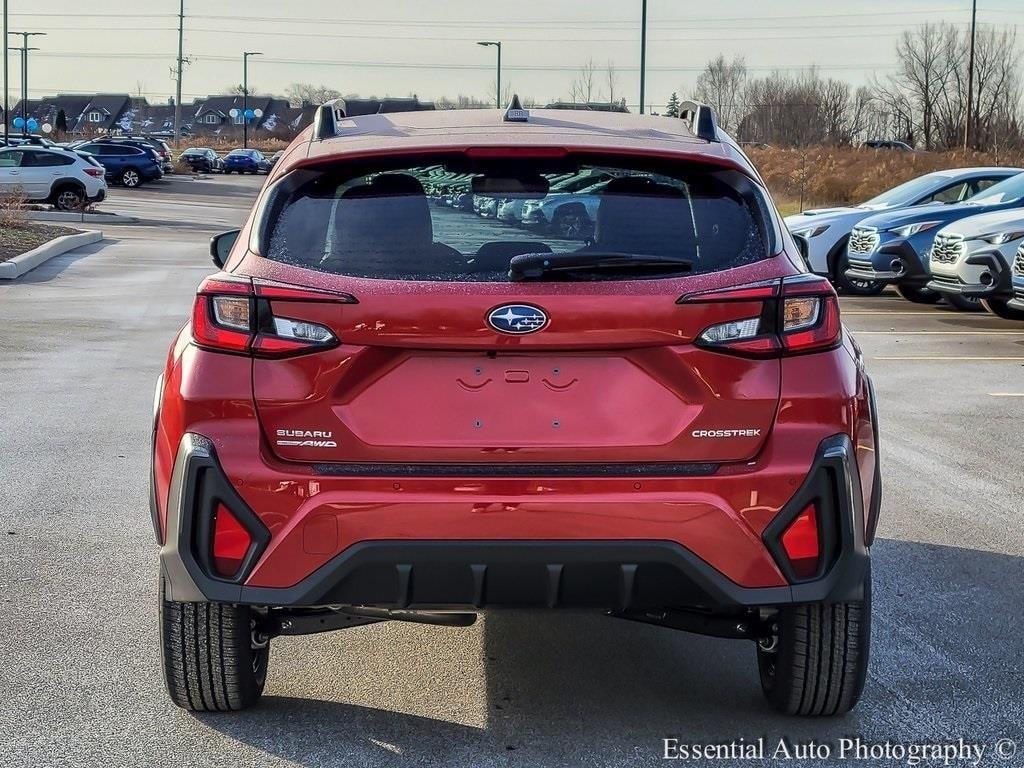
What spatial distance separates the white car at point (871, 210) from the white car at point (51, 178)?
22.6 m

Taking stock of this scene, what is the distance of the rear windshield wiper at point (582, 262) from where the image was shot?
12.1 ft

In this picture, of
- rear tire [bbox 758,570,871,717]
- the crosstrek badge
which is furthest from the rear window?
rear tire [bbox 758,570,871,717]

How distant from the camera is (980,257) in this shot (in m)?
15.8

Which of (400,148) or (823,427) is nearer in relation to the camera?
(823,427)

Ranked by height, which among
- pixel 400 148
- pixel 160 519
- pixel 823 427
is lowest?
pixel 160 519

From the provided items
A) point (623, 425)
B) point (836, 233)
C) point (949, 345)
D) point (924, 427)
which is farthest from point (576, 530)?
point (836, 233)

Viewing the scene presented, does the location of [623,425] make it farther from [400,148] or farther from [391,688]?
[391,688]

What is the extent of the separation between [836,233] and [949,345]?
5.65 m

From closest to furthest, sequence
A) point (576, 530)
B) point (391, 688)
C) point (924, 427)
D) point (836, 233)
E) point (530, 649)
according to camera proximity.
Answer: point (576, 530) < point (391, 688) < point (530, 649) < point (924, 427) < point (836, 233)

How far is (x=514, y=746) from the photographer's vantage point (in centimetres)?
398

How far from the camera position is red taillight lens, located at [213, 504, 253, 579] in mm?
3670

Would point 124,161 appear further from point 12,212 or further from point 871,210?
point 871,210

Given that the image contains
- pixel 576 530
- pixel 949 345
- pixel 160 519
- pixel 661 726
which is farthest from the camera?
pixel 949 345

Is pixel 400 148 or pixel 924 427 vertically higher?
pixel 400 148
